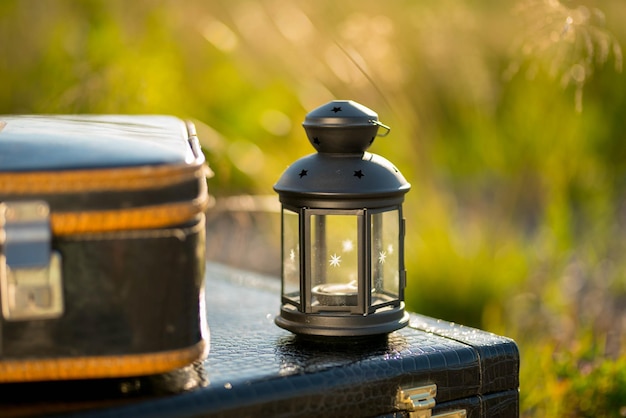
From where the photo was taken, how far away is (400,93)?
3.44 meters

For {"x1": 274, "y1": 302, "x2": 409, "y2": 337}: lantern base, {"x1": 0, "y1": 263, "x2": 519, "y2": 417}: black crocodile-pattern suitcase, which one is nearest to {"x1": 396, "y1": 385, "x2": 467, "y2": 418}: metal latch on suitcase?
{"x1": 0, "y1": 263, "x2": 519, "y2": 417}: black crocodile-pattern suitcase

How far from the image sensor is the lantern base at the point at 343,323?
141 centimetres

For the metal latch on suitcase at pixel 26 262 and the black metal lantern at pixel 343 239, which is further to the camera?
the black metal lantern at pixel 343 239

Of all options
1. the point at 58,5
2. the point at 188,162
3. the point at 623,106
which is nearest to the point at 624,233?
the point at 623,106

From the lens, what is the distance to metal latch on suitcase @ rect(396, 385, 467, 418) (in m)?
1.37

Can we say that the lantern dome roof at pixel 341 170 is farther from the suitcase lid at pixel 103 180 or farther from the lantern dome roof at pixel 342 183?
the suitcase lid at pixel 103 180

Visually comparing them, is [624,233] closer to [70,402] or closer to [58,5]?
[58,5]

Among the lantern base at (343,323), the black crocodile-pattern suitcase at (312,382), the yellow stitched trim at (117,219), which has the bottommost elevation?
the black crocodile-pattern suitcase at (312,382)

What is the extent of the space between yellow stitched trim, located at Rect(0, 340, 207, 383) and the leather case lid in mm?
237

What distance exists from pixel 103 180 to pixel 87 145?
96 millimetres

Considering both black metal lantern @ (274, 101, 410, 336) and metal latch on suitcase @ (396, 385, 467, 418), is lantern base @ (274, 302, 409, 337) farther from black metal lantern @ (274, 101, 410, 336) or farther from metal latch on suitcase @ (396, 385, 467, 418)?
metal latch on suitcase @ (396, 385, 467, 418)

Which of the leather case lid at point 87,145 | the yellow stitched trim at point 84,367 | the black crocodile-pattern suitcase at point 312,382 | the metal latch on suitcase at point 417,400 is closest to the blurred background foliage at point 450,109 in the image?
the black crocodile-pattern suitcase at point 312,382

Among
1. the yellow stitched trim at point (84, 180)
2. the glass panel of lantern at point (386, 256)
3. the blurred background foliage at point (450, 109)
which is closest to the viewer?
the yellow stitched trim at point (84, 180)

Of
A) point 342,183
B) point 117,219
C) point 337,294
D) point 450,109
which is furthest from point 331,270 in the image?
point 450,109
